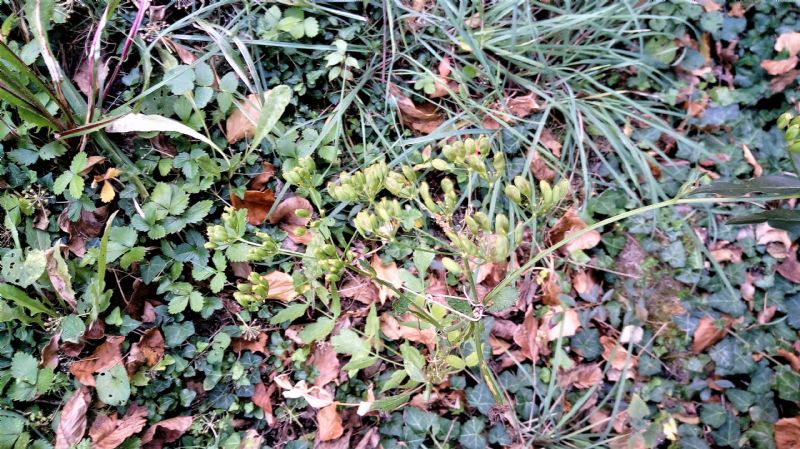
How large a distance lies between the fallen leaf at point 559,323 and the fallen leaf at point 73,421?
166cm

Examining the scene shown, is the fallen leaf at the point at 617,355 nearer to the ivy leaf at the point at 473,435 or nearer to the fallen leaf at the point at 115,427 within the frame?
the ivy leaf at the point at 473,435


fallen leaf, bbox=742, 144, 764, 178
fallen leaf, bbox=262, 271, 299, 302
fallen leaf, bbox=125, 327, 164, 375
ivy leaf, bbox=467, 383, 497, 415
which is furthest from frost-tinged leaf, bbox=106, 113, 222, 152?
fallen leaf, bbox=742, 144, 764, 178

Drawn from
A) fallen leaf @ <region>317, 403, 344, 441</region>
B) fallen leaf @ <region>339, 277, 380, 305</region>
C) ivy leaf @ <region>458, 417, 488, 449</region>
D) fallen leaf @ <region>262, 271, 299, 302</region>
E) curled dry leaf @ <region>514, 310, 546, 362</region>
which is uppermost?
fallen leaf @ <region>262, 271, 299, 302</region>

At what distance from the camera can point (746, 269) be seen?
2.25 m

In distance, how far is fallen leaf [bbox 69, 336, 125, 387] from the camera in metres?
1.79

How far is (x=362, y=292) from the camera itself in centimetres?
207

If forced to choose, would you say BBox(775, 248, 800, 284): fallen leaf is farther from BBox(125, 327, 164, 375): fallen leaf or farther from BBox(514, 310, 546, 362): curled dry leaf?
BBox(125, 327, 164, 375): fallen leaf

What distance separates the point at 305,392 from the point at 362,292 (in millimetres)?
417

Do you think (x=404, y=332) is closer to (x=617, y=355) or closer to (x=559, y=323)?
(x=559, y=323)

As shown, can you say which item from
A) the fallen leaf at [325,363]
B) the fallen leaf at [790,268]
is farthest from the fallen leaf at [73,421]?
the fallen leaf at [790,268]

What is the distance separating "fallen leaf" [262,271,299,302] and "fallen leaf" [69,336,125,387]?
0.52 metres

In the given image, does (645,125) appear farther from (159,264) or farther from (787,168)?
(159,264)

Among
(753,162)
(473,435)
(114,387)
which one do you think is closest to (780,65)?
(753,162)

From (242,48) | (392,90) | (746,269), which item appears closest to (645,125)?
(746,269)
